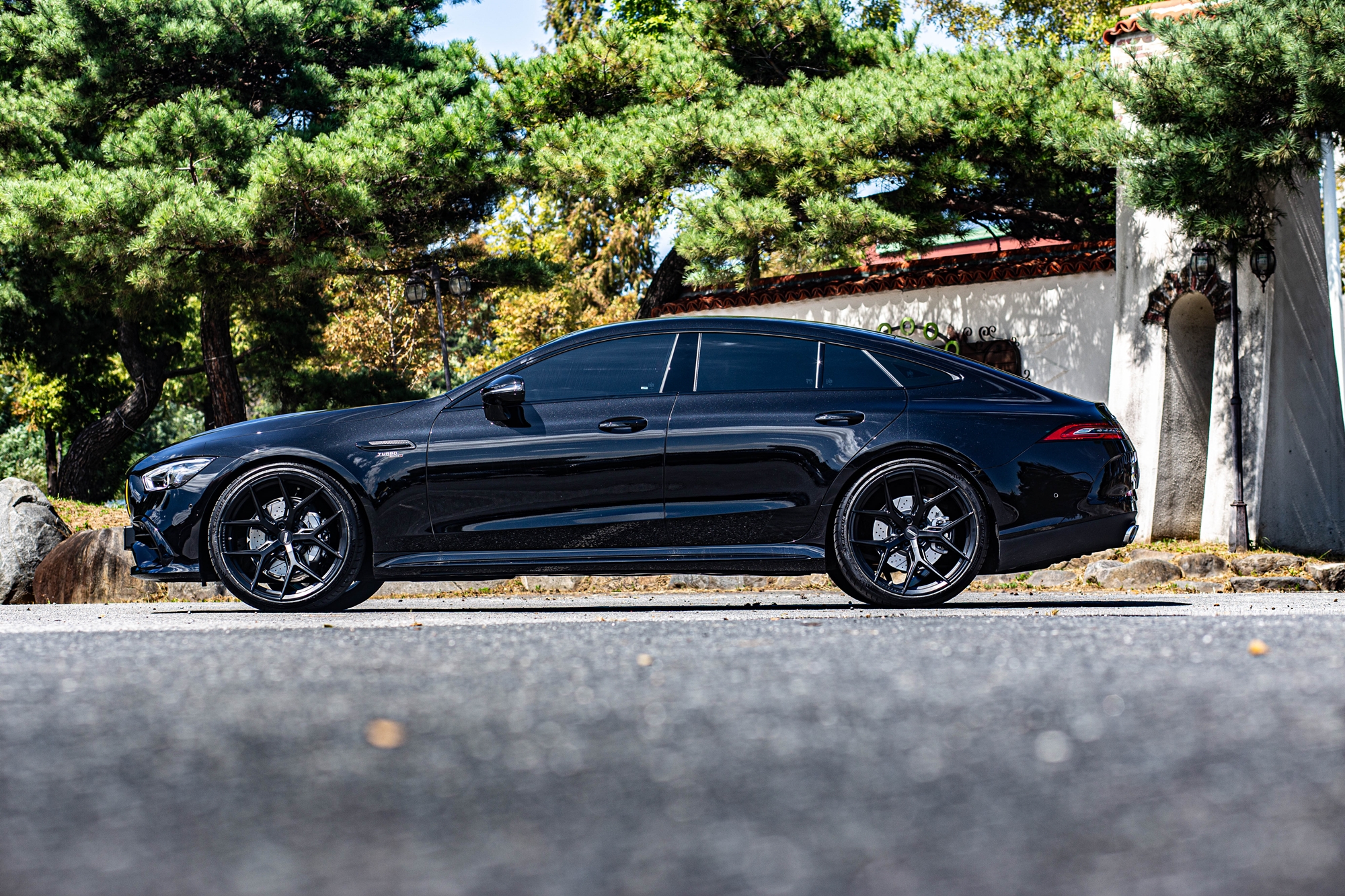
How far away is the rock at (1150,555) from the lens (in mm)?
10422

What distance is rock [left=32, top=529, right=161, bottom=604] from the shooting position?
32.7 ft

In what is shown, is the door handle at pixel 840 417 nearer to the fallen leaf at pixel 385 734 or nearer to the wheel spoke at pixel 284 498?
the wheel spoke at pixel 284 498

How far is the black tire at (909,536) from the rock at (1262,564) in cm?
574

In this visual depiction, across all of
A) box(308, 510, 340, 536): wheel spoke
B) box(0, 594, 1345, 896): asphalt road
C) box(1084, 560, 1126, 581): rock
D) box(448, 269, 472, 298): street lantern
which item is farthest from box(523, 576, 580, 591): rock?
box(448, 269, 472, 298): street lantern

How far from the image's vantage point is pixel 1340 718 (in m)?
2.85

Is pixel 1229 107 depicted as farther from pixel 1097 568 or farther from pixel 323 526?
pixel 323 526

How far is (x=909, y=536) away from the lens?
6.00 metres

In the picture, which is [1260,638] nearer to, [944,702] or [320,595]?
[944,702]

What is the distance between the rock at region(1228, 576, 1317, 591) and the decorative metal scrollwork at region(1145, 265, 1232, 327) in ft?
11.3

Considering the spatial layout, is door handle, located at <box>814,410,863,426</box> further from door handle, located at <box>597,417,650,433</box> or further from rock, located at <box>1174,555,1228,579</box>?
rock, located at <box>1174,555,1228,579</box>

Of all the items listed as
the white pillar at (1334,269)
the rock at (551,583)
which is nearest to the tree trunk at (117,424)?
the rock at (551,583)

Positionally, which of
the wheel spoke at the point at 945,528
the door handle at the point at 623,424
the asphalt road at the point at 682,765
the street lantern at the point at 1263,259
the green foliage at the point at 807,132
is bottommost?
the asphalt road at the point at 682,765

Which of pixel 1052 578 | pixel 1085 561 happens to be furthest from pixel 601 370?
pixel 1085 561

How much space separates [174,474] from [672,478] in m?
2.43
